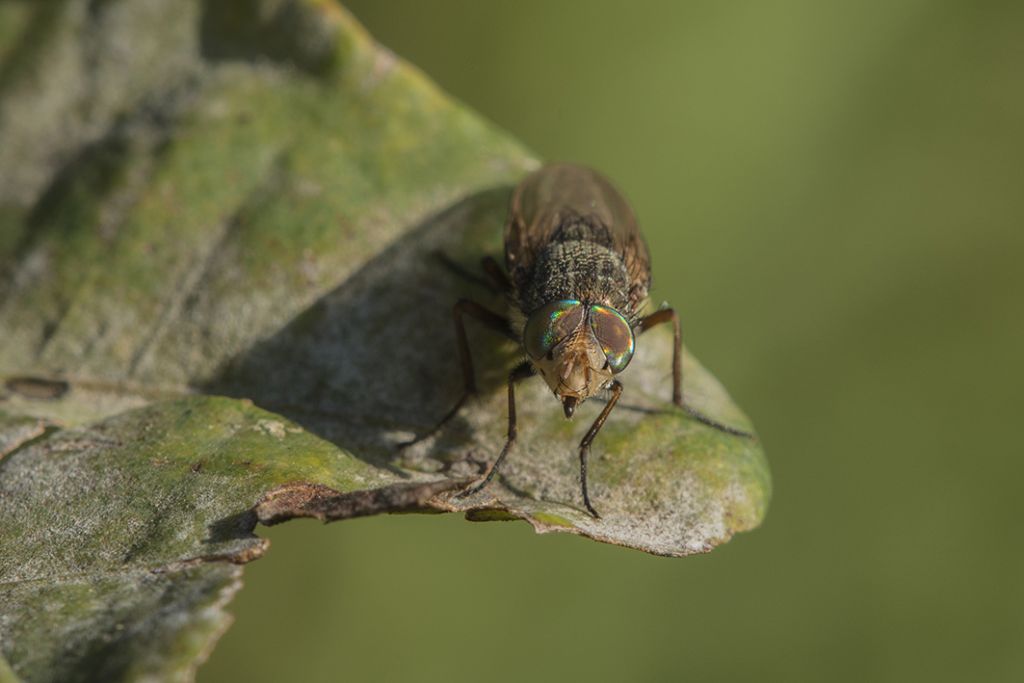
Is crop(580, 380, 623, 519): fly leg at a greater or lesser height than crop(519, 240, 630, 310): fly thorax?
lesser

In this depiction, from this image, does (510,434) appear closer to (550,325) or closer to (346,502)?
(550,325)

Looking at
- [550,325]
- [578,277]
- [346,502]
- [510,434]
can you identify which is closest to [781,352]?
[578,277]

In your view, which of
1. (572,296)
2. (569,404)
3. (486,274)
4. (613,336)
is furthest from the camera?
(486,274)

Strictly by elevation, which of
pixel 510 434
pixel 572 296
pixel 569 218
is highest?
pixel 569 218

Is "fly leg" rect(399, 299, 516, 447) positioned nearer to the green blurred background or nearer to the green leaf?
the green leaf

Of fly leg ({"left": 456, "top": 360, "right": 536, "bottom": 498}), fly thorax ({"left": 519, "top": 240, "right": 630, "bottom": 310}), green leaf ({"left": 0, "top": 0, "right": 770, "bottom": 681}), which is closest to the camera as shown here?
green leaf ({"left": 0, "top": 0, "right": 770, "bottom": 681})

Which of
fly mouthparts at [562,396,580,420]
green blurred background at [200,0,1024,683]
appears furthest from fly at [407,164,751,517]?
green blurred background at [200,0,1024,683]

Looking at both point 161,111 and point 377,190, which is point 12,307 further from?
point 377,190

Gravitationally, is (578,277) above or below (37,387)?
above

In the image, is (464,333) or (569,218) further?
(569,218)

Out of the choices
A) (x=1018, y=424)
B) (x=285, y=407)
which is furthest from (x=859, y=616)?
(x=285, y=407)
